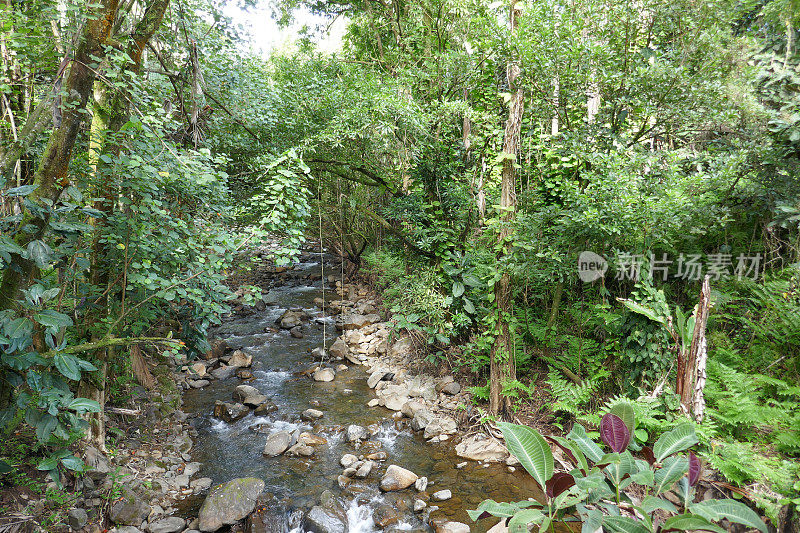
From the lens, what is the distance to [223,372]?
773 cm

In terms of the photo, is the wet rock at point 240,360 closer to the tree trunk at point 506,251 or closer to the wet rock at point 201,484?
the wet rock at point 201,484

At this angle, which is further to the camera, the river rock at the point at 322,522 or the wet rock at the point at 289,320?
the wet rock at the point at 289,320

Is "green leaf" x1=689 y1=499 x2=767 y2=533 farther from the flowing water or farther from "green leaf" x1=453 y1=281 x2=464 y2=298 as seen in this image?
"green leaf" x1=453 y1=281 x2=464 y2=298

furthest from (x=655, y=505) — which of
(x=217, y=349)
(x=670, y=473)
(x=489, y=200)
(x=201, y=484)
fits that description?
(x=217, y=349)

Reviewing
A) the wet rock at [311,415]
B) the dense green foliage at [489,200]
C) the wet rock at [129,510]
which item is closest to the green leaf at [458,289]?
the dense green foliage at [489,200]

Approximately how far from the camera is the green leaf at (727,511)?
189 cm

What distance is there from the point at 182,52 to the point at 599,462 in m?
5.87

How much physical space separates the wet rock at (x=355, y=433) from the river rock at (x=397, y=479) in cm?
95

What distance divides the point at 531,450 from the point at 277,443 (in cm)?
441

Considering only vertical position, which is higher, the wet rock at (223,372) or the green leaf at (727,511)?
the green leaf at (727,511)

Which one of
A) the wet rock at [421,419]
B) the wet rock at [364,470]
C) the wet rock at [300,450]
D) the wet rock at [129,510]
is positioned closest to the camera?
the wet rock at [129,510]

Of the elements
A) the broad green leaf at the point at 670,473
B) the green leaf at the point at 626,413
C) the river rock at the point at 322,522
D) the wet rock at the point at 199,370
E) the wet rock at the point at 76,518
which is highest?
the green leaf at the point at 626,413

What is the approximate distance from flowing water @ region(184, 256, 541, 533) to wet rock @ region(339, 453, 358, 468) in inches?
4.2

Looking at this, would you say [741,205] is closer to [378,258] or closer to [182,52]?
[182,52]
